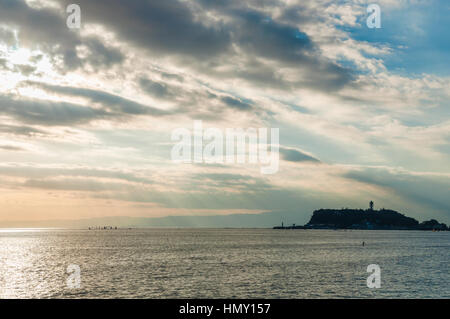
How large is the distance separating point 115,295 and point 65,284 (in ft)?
48.5

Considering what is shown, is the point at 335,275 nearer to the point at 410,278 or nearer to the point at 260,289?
the point at 410,278

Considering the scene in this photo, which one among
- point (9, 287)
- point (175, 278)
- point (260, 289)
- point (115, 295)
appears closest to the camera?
point (115, 295)

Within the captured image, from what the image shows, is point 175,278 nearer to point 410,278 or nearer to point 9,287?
point 9,287
